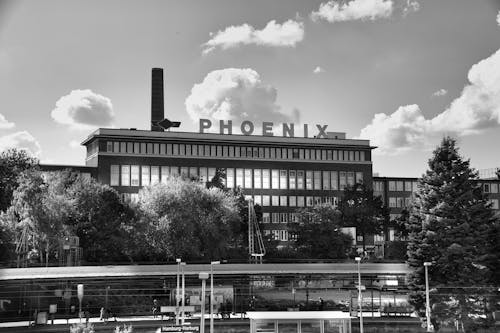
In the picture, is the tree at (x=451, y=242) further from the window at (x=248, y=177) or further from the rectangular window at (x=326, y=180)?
the rectangular window at (x=326, y=180)

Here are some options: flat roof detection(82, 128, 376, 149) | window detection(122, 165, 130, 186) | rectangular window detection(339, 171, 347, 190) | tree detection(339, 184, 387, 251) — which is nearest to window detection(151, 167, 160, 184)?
window detection(122, 165, 130, 186)

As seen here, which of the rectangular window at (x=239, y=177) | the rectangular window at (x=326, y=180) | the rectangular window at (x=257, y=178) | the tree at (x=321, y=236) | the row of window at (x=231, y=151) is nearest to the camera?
the tree at (x=321, y=236)

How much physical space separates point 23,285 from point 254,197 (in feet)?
266

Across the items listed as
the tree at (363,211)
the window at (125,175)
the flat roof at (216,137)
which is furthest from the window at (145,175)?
the tree at (363,211)

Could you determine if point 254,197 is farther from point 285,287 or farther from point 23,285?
point 23,285

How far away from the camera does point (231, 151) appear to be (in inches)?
5679

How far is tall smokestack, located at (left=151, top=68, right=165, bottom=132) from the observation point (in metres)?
148

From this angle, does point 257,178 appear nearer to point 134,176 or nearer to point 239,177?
point 239,177

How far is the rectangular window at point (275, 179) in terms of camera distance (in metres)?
148

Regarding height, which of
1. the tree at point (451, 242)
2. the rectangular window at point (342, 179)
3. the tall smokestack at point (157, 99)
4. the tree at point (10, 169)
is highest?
the tall smokestack at point (157, 99)

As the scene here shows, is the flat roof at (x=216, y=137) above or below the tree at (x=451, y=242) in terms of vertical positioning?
above

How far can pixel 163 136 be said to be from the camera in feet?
457

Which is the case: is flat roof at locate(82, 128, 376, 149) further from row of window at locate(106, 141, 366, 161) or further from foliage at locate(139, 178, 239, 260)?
foliage at locate(139, 178, 239, 260)

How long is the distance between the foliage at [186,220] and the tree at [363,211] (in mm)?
33027
